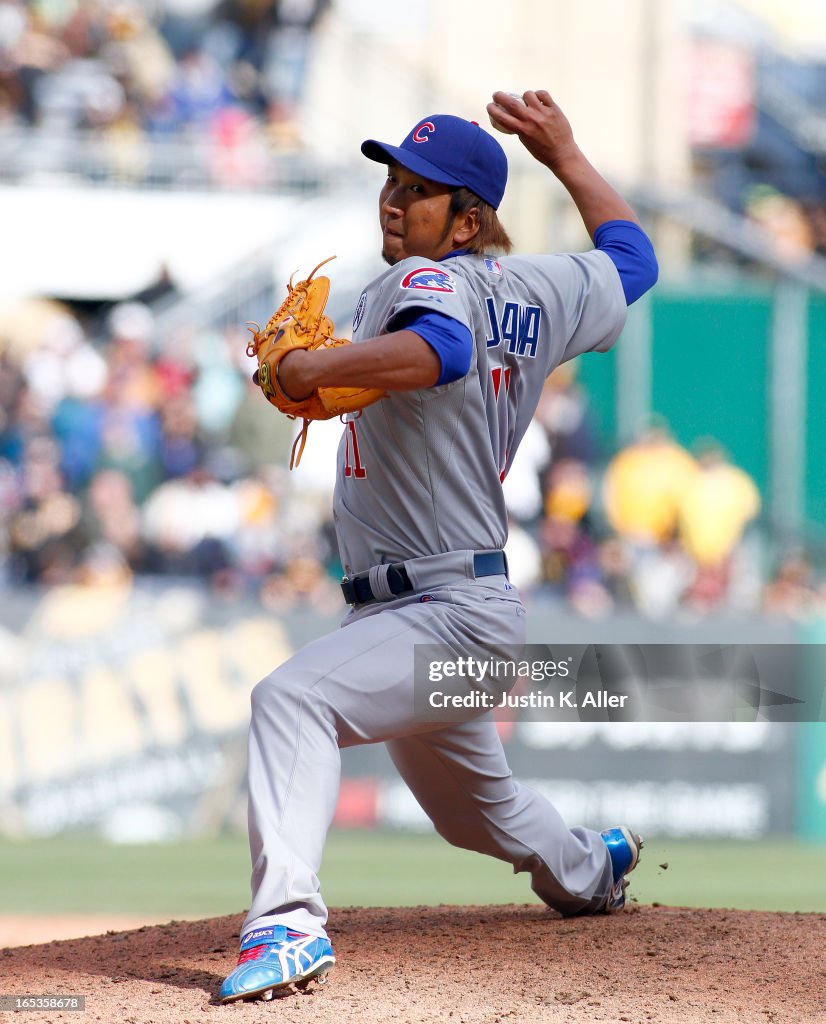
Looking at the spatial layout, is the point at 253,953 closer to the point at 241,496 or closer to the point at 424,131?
the point at 424,131

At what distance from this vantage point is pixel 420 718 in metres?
3.22

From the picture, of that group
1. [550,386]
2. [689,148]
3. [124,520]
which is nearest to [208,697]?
[124,520]

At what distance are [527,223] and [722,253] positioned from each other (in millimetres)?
1799

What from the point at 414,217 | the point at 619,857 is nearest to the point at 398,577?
the point at 414,217

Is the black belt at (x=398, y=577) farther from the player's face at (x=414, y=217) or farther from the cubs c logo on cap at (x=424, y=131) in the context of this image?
the cubs c logo on cap at (x=424, y=131)

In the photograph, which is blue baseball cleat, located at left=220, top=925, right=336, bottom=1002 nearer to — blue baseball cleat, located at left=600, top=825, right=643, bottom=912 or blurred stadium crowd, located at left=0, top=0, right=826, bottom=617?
blue baseball cleat, located at left=600, top=825, right=643, bottom=912

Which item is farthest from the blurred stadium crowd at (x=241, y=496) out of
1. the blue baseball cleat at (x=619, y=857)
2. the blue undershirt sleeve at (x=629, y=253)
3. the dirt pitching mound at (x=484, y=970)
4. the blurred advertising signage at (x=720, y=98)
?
the blue undershirt sleeve at (x=629, y=253)

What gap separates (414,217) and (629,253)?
0.60 metres

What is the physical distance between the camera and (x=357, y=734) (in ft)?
10.4

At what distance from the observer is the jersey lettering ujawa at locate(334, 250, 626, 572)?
3.21m

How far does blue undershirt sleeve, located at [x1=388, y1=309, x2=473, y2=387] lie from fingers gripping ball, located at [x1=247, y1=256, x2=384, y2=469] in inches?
6.0

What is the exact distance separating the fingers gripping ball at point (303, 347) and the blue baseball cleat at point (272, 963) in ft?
3.22

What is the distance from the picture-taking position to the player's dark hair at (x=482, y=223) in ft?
10.9

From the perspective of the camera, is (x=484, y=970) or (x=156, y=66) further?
(x=156, y=66)
